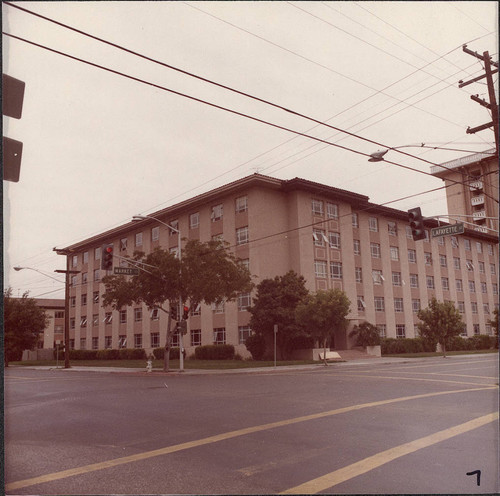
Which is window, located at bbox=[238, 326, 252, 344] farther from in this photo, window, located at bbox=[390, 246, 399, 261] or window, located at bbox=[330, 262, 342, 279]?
window, located at bbox=[390, 246, 399, 261]

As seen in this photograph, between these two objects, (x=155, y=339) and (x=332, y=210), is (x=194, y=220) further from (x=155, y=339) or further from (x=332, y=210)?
(x=332, y=210)

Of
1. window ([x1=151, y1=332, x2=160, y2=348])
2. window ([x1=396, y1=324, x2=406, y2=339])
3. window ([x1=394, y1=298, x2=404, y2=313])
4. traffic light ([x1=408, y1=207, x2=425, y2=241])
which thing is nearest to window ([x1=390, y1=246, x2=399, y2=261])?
window ([x1=394, y1=298, x2=404, y2=313])

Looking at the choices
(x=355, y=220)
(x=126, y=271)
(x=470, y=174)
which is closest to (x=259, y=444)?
(x=470, y=174)

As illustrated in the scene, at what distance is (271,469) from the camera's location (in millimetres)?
5695

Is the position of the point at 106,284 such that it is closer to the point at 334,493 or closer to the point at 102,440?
the point at 102,440

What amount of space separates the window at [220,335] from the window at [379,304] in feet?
50.2

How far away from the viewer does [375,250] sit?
46.4 metres

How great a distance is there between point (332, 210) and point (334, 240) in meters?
2.71

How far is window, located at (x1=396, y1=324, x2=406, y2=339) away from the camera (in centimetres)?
4656

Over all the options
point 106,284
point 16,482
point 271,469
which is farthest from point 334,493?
point 106,284

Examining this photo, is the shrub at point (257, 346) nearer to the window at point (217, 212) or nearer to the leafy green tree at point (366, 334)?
the leafy green tree at point (366, 334)

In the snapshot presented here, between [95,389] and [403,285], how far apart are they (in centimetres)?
3725

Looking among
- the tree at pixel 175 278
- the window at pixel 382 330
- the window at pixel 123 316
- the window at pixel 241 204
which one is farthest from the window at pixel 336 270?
the window at pixel 123 316

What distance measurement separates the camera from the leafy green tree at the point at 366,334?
40156 mm
